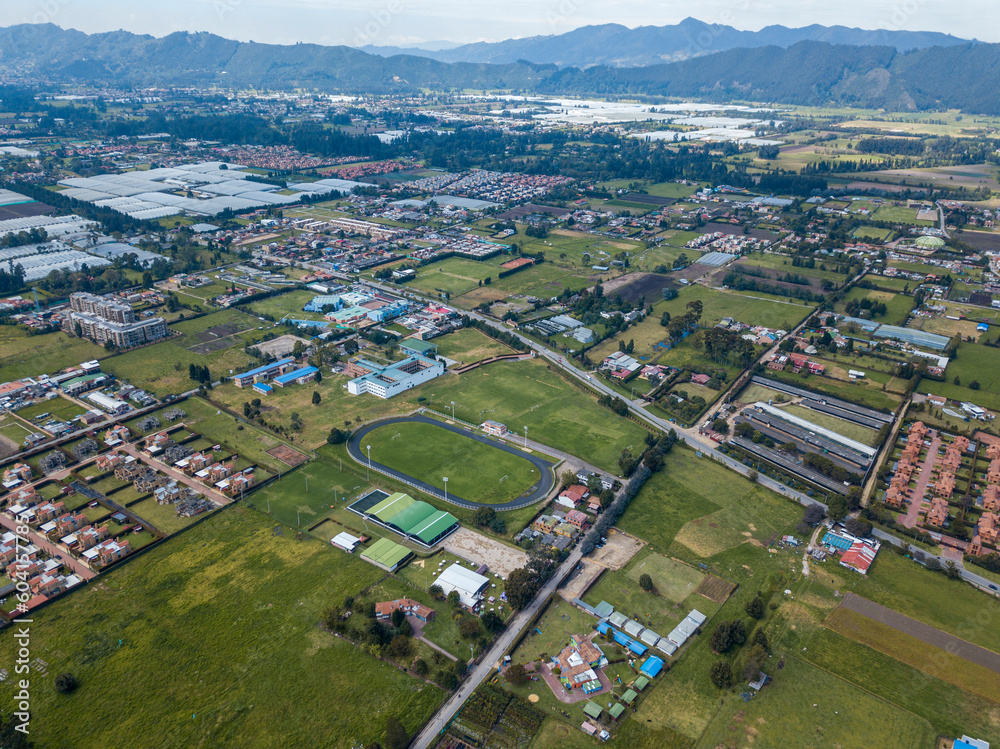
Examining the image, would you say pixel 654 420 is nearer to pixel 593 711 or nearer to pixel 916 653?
pixel 916 653

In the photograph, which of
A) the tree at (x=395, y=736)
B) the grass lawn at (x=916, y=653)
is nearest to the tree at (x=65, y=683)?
the tree at (x=395, y=736)

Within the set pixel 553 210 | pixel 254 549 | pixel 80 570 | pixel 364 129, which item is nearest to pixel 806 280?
pixel 553 210

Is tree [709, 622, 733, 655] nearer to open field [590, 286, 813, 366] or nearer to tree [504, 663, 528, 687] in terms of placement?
tree [504, 663, 528, 687]

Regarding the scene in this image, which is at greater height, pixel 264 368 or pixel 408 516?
pixel 264 368

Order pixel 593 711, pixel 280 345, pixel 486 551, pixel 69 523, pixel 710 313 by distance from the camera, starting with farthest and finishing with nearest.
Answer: pixel 710 313, pixel 280 345, pixel 69 523, pixel 486 551, pixel 593 711

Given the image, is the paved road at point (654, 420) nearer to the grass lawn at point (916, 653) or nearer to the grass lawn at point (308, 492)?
the grass lawn at point (916, 653)

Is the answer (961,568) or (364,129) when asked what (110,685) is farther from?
(364,129)

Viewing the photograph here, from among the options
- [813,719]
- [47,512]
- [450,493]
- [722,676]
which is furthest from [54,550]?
[813,719]
